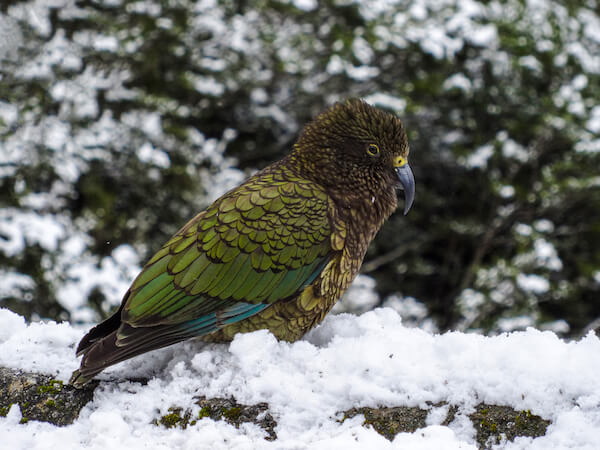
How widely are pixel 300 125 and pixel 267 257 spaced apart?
3.55m

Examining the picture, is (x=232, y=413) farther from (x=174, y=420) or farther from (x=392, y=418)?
(x=392, y=418)

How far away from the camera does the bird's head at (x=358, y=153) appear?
263 centimetres

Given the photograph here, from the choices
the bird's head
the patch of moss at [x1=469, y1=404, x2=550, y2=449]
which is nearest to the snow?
the patch of moss at [x1=469, y1=404, x2=550, y2=449]

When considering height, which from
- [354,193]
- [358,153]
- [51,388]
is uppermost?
[358,153]

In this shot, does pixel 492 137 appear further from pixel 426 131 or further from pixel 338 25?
pixel 338 25

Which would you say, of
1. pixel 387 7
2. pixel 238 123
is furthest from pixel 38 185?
pixel 387 7

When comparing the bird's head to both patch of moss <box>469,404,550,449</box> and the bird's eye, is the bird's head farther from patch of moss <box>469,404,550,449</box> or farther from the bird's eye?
patch of moss <box>469,404,550,449</box>

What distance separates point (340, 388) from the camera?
2008mm

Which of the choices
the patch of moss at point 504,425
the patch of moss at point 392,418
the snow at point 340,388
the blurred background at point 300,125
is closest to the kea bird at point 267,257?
the snow at point 340,388

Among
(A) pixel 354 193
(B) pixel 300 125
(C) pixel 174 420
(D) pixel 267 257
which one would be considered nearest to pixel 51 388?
(C) pixel 174 420

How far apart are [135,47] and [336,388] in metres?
3.98

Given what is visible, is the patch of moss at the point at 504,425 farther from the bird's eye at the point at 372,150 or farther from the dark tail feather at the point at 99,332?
the dark tail feather at the point at 99,332

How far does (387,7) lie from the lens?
539 centimetres

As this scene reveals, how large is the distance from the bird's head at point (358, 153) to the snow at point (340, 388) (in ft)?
2.26
